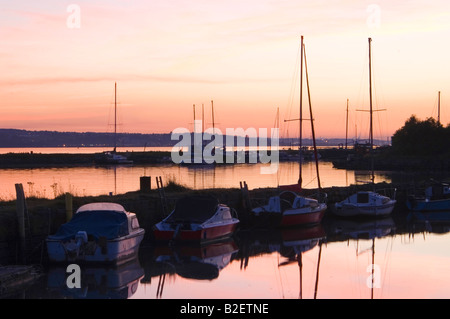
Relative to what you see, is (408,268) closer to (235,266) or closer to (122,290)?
(235,266)

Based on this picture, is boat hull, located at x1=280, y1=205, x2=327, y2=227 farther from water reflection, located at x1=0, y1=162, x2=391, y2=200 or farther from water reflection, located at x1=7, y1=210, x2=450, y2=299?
water reflection, located at x1=0, y1=162, x2=391, y2=200

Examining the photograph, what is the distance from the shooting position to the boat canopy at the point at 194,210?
2372cm

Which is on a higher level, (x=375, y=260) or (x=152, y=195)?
(x=152, y=195)

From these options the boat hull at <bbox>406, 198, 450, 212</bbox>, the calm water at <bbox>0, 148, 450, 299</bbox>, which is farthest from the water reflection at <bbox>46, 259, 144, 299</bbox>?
the boat hull at <bbox>406, 198, 450, 212</bbox>

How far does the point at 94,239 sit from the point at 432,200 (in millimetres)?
23638

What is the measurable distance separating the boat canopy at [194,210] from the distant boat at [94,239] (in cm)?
330

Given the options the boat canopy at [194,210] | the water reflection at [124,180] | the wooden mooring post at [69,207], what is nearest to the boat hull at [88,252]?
the wooden mooring post at [69,207]

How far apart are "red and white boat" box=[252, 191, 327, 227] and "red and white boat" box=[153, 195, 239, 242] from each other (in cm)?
305

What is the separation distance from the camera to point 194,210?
78.7ft

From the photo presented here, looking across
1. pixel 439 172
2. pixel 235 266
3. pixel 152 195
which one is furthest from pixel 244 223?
pixel 439 172

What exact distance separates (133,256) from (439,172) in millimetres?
67784

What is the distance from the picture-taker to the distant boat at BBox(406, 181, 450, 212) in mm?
36250
